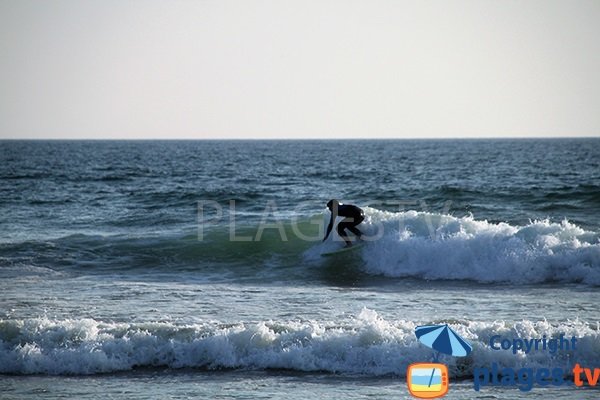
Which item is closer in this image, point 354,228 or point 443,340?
point 443,340

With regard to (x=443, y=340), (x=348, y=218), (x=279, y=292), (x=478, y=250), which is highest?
(x=348, y=218)

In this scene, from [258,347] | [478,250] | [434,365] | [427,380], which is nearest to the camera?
[427,380]

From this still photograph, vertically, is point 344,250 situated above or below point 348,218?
below

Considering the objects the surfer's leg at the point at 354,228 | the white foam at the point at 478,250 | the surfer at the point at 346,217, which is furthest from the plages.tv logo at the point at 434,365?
the surfer's leg at the point at 354,228

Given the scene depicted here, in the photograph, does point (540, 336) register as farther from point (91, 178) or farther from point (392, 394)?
point (91, 178)

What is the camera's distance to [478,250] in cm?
1659

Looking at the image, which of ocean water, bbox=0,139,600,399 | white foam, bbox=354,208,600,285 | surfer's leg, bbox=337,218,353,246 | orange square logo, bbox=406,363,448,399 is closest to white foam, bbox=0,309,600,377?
ocean water, bbox=0,139,600,399

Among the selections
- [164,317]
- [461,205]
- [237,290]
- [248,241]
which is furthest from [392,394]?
[461,205]

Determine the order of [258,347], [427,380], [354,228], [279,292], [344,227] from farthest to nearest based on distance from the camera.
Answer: [344,227], [354,228], [279,292], [258,347], [427,380]

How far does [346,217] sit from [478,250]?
10.2 feet

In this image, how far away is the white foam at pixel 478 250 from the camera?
1548 centimetres

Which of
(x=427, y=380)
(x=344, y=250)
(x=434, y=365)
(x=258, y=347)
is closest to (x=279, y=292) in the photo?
(x=344, y=250)

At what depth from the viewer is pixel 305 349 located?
995 centimetres

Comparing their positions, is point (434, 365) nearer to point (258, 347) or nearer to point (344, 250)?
point (258, 347)
